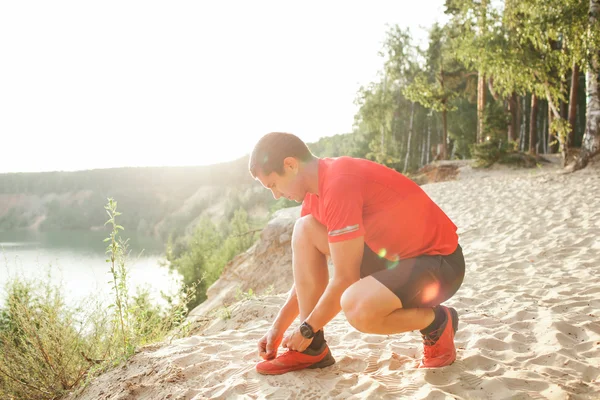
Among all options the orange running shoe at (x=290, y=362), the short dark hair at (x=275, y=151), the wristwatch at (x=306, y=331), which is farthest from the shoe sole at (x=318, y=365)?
the short dark hair at (x=275, y=151)

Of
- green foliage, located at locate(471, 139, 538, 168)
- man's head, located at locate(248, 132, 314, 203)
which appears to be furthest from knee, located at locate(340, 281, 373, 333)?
green foliage, located at locate(471, 139, 538, 168)

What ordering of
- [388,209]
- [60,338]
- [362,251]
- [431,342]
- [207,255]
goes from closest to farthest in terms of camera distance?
[362,251] → [388,209] → [431,342] → [60,338] → [207,255]

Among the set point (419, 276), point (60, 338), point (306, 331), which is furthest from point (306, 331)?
point (60, 338)

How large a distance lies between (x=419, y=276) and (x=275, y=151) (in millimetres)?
879

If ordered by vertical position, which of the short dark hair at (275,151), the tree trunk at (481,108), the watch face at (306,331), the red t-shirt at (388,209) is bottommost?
the watch face at (306,331)

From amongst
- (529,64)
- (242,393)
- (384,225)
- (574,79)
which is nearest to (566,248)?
(384,225)

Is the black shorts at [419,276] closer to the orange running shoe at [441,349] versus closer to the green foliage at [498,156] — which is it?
the orange running shoe at [441,349]

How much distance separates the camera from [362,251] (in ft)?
5.92

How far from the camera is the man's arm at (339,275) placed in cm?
177

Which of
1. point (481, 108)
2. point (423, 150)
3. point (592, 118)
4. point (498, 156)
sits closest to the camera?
point (592, 118)

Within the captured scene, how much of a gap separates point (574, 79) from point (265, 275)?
33.9ft

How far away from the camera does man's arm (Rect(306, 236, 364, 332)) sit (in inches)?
69.8

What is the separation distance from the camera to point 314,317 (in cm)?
193

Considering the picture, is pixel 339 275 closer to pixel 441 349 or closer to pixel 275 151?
pixel 275 151
